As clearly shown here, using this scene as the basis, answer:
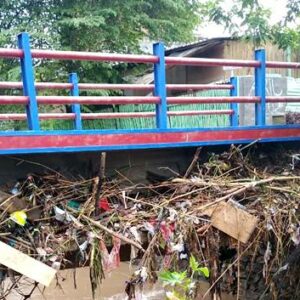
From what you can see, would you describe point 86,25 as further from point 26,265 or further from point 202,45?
point 26,265

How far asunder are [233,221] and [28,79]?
1980 mm

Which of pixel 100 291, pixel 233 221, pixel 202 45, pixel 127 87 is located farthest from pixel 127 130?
pixel 202 45

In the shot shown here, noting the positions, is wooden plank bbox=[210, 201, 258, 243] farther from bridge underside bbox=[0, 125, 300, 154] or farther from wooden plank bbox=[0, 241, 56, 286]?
wooden plank bbox=[0, 241, 56, 286]

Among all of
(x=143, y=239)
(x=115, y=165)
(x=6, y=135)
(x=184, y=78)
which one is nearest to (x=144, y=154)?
(x=115, y=165)

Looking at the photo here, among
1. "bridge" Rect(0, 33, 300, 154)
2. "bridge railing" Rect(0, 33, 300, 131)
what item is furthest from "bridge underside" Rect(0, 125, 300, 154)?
"bridge railing" Rect(0, 33, 300, 131)

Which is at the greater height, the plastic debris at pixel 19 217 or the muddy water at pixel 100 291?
the plastic debris at pixel 19 217

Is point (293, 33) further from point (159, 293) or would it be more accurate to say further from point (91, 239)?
point (91, 239)

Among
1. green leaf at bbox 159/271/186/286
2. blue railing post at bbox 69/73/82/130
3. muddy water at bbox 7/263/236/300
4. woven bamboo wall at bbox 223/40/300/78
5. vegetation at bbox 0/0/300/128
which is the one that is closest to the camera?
green leaf at bbox 159/271/186/286

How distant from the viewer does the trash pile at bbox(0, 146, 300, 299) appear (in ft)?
10.7

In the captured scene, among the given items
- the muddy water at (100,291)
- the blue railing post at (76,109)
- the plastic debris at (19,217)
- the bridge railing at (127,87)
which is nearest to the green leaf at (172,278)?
the plastic debris at (19,217)

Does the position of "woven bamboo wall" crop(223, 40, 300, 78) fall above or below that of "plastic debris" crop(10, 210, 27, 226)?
above

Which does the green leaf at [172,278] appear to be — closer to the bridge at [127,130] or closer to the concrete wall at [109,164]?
the bridge at [127,130]

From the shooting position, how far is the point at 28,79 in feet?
11.8

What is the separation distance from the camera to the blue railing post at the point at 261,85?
16.0 ft
